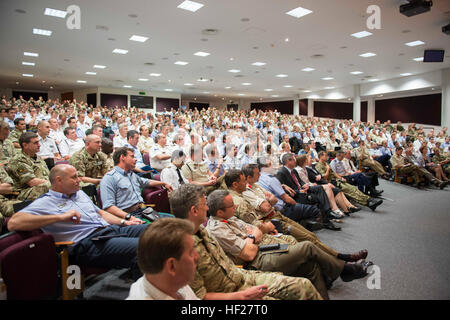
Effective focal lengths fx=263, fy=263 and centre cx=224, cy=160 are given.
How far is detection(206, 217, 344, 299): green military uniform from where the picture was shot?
177cm

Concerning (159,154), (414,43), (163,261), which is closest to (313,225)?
(159,154)

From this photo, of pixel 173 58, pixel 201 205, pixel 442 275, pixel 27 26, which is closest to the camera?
pixel 201 205

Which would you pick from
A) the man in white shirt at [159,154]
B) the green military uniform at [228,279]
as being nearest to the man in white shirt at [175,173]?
the man in white shirt at [159,154]

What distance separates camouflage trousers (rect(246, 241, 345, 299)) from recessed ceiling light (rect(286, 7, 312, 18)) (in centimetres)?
502

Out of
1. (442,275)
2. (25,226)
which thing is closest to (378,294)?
(442,275)

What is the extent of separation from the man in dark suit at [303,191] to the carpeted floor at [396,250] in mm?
325

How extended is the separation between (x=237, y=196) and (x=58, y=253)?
140 centimetres

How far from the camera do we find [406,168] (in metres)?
6.47

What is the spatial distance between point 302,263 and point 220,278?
695mm

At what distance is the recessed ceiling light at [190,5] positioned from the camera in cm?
498

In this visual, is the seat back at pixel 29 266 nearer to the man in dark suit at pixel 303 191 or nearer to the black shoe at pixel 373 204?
the man in dark suit at pixel 303 191

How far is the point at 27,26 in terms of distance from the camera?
6.14 metres
